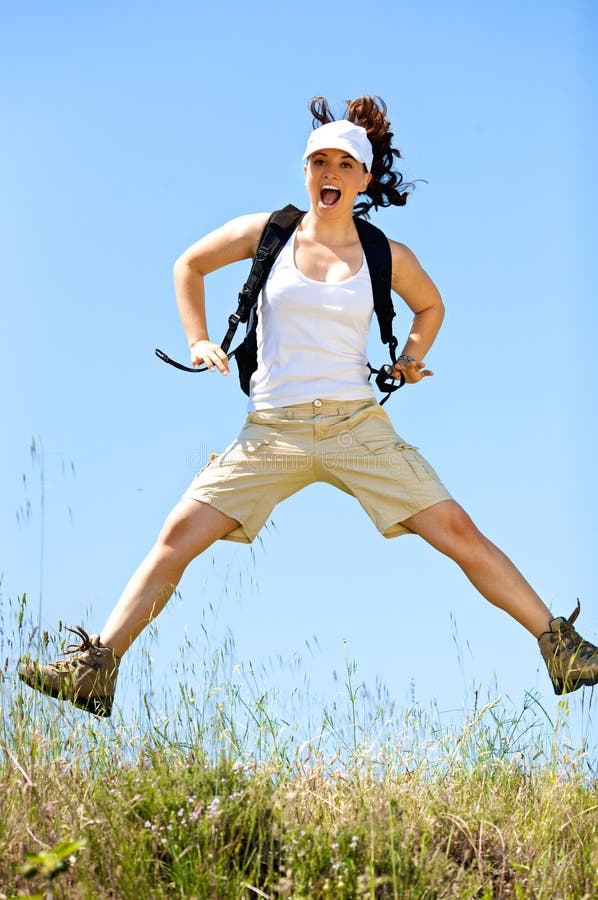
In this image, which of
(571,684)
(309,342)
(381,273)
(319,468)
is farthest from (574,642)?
(381,273)

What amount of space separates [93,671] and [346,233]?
7.81 ft

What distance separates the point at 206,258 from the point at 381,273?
2.81 feet

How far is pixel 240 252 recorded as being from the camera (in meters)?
5.16

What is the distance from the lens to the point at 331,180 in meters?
5.05

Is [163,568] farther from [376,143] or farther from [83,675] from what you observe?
[376,143]

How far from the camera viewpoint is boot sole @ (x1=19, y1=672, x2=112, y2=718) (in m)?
4.35

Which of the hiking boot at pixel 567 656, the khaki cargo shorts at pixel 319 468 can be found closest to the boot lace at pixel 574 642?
the hiking boot at pixel 567 656

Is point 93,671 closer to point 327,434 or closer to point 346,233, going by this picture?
point 327,434

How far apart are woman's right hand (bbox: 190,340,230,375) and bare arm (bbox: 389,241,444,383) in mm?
997

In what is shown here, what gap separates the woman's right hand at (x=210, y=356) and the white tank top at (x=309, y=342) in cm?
26

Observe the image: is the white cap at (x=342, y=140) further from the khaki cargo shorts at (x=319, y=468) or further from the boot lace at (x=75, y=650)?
the boot lace at (x=75, y=650)

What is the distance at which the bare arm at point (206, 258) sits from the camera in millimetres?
5141

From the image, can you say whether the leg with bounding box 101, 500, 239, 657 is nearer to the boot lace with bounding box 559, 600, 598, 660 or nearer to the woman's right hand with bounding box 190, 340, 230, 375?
the woman's right hand with bounding box 190, 340, 230, 375

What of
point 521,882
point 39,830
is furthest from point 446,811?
point 39,830
